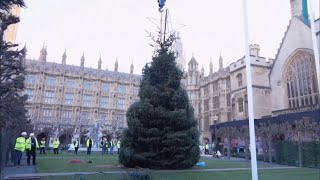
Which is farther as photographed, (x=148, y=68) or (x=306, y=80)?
(x=306, y=80)

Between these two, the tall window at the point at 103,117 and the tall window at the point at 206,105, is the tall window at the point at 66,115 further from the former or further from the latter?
the tall window at the point at 206,105

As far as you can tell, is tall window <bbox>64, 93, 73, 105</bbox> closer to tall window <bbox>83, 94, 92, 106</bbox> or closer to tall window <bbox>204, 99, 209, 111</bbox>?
tall window <bbox>83, 94, 92, 106</bbox>

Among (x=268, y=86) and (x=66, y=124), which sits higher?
(x=268, y=86)

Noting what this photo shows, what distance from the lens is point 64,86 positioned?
196 feet

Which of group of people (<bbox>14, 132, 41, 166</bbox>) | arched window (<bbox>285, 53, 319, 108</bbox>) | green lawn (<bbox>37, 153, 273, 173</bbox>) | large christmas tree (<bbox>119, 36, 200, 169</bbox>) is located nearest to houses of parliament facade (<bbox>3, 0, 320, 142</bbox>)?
arched window (<bbox>285, 53, 319, 108</bbox>)

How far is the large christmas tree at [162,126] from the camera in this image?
1359cm

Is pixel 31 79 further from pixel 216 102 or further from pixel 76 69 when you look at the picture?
pixel 216 102

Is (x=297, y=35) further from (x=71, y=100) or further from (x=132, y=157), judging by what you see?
(x=71, y=100)

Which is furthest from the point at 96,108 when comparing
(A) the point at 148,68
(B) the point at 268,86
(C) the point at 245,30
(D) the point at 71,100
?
(C) the point at 245,30

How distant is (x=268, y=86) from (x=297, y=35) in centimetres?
752

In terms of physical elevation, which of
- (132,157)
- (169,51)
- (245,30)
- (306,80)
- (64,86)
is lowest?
(132,157)

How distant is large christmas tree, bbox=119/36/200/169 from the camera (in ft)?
44.6

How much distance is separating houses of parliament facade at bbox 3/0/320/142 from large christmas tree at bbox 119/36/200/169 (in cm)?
2055

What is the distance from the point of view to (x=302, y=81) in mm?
31172
